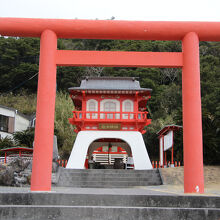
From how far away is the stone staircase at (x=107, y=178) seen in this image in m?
13.6

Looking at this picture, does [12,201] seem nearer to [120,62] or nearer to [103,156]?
[120,62]

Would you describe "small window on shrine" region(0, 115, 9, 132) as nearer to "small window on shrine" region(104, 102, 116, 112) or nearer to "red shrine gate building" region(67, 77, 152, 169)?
"red shrine gate building" region(67, 77, 152, 169)

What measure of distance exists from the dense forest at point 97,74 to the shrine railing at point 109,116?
6061 millimetres

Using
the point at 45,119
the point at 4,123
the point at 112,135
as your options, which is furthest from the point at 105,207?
the point at 4,123

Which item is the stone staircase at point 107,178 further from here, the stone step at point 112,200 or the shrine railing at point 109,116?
the stone step at point 112,200

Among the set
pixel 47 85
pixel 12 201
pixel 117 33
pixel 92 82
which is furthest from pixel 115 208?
pixel 92 82

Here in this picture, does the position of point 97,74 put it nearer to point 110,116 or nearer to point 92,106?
point 92,106

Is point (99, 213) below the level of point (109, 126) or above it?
below

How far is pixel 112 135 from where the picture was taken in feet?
58.5

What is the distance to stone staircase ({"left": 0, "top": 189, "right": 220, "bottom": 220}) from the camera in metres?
4.98

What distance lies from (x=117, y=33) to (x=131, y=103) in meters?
11.2

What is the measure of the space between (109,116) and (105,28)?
36.7 ft

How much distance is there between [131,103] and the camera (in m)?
19.3

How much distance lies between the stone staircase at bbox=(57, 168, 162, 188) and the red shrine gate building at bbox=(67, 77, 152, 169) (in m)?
1.95
